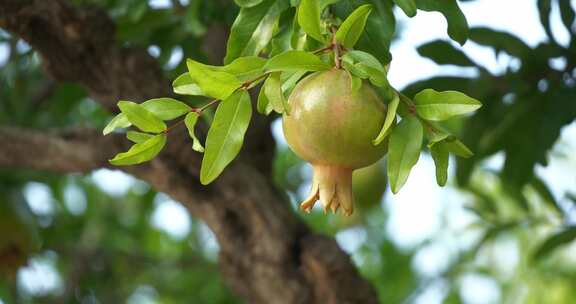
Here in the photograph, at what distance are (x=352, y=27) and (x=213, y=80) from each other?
0.60 ft

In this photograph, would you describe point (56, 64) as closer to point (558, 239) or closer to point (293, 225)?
point (293, 225)

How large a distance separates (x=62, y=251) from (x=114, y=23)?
140 cm

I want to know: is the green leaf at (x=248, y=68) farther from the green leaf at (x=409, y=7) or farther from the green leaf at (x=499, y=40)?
the green leaf at (x=499, y=40)

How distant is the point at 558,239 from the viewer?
232 centimetres

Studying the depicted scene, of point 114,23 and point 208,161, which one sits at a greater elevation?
point 208,161

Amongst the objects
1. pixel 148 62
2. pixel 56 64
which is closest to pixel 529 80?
pixel 148 62

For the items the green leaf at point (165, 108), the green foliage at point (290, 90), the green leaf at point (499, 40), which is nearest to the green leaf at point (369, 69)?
the green foliage at point (290, 90)

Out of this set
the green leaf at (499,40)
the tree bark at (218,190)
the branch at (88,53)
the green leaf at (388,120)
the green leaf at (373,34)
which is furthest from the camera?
the green leaf at (499,40)

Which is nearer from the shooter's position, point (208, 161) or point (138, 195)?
point (208, 161)

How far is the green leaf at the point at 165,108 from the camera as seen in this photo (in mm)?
1112

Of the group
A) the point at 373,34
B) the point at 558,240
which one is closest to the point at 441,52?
the point at 558,240

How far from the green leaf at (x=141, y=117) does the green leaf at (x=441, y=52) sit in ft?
3.14

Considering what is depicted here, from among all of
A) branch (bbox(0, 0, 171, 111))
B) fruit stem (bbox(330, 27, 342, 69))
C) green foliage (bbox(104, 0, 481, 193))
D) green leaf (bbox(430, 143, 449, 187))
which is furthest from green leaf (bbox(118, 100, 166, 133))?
branch (bbox(0, 0, 171, 111))

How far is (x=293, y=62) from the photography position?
103 cm
